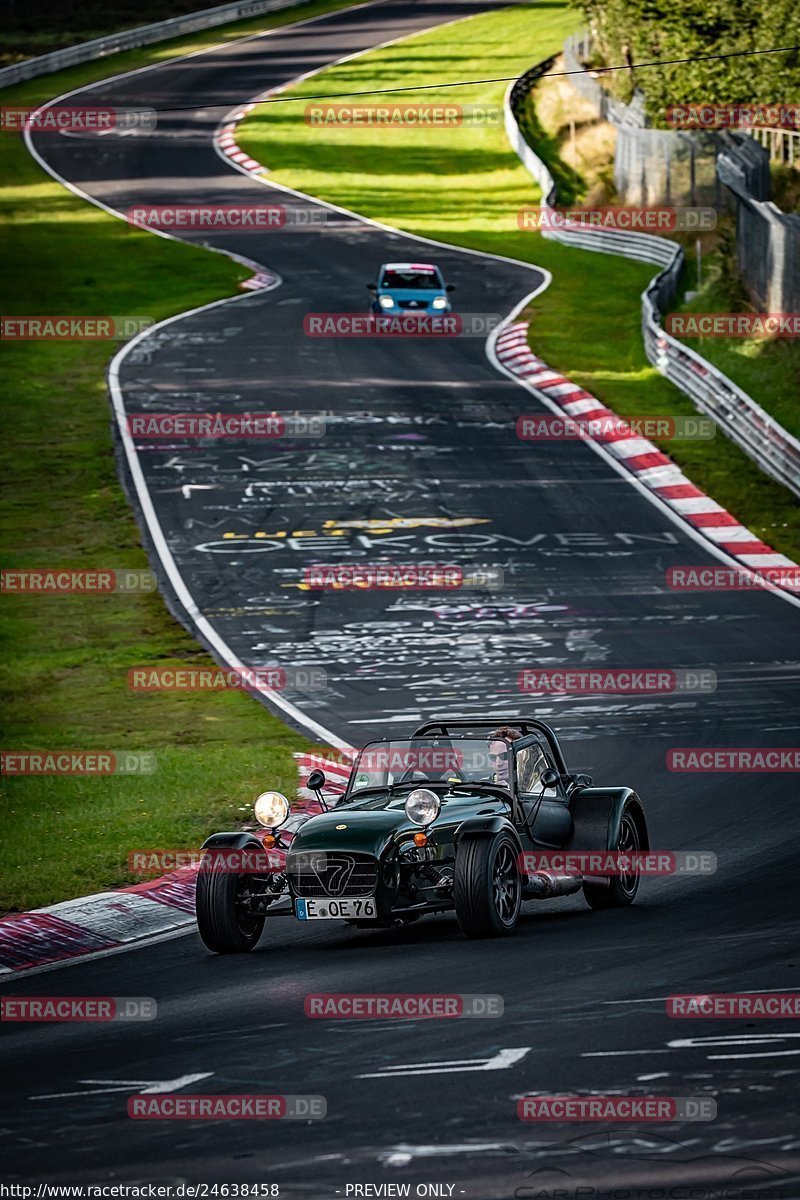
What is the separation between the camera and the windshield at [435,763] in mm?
11953

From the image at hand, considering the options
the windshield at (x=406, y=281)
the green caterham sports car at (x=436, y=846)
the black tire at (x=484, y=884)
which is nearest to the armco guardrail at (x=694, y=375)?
the windshield at (x=406, y=281)

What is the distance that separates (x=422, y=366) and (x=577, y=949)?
28.6m

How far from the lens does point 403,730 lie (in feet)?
58.2

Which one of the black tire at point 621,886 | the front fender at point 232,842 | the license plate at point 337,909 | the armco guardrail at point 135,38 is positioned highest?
the armco guardrail at point 135,38

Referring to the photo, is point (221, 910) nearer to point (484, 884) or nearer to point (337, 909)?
point (337, 909)

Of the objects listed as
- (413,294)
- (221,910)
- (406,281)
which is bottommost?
(221,910)

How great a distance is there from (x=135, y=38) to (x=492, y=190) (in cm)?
3326

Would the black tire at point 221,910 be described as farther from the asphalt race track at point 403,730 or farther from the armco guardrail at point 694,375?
the armco guardrail at point 694,375

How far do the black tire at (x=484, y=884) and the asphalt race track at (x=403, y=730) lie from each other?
191 millimetres

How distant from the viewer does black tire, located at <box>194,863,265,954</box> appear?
10945mm

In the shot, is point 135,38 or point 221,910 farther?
point 135,38

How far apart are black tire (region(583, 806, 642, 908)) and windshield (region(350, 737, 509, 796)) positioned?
971 millimetres

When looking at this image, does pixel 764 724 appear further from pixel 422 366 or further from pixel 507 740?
pixel 422 366

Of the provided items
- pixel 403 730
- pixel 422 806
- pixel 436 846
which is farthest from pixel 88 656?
pixel 422 806
